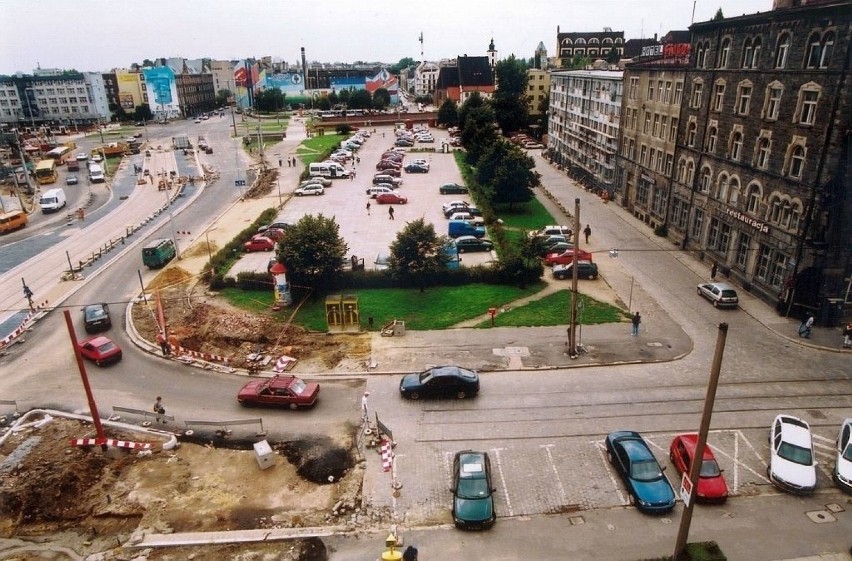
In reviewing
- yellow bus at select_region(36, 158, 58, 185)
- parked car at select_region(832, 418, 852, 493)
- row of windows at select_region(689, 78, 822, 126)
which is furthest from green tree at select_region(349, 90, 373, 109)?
parked car at select_region(832, 418, 852, 493)

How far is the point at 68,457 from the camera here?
21.8 metres

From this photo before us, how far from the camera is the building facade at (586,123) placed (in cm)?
5819

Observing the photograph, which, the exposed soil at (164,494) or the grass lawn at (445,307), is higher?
the grass lawn at (445,307)

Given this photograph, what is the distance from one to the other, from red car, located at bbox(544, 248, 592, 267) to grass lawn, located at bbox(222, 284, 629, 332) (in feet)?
14.2

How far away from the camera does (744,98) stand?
3500 cm

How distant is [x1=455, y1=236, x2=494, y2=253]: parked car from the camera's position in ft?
144

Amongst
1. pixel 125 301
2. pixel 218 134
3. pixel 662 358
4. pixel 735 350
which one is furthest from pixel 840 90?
pixel 218 134

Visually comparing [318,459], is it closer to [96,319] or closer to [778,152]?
[96,319]

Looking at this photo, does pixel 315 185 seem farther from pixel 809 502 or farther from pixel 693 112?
pixel 809 502

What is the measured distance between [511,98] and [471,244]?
6930cm

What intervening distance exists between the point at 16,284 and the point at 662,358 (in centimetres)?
4366

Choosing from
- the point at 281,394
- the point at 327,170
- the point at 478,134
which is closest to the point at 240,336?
the point at 281,394

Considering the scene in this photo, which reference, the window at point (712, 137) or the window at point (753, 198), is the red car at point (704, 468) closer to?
the window at point (753, 198)

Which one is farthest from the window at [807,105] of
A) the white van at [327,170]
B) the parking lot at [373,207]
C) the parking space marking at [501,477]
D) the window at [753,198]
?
the white van at [327,170]
